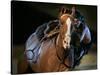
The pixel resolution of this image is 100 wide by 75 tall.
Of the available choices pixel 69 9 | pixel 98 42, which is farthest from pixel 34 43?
pixel 98 42

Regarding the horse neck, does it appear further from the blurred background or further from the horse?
the blurred background

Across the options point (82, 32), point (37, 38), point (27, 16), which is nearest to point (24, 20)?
point (27, 16)

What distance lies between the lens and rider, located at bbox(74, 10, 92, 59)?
7.79 ft

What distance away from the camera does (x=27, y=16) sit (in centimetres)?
219

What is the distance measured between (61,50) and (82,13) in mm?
484

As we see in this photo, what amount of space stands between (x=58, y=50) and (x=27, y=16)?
0.48 meters

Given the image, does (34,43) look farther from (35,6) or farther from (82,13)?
(82,13)

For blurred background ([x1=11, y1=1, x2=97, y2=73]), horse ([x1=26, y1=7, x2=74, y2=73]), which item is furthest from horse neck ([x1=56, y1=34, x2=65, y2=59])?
blurred background ([x1=11, y1=1, x2=97, y2=73])

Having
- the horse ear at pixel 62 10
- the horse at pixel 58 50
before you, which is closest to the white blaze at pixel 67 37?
the horse at pixel 58 50

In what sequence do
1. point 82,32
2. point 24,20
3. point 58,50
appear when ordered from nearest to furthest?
point 24,20
point 58,50
point 82,32

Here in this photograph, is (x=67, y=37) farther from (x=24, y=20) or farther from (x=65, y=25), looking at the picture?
(x=24, y=20)

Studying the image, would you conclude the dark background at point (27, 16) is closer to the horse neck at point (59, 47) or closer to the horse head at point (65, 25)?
the horse head at point (65, 25)

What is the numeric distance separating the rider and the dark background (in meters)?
A: 0.24

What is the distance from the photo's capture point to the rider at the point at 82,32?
238 cm
